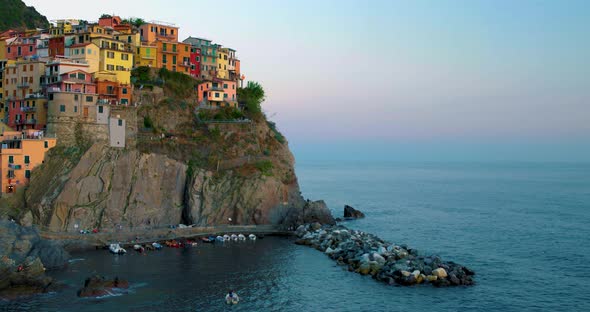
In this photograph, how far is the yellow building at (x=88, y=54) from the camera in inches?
3556

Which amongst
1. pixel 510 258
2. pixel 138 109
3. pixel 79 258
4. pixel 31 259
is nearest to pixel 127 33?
pixel 138 109

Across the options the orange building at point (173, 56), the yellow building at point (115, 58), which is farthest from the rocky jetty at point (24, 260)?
the orange building at point (173, 56)

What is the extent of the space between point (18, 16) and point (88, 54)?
57753mm

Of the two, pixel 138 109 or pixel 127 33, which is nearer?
pixel 138 109

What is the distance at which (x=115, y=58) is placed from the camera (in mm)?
92812

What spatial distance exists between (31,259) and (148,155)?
29.9 metres

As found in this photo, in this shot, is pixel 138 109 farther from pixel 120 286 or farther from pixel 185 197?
pixel 120 286

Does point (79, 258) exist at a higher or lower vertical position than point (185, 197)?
lower

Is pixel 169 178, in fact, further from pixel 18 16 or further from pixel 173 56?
pixel 18 16

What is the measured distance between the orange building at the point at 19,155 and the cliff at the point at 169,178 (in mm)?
1351

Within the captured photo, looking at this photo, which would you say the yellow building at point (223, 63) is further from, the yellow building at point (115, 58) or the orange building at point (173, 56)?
the yellow building at point (115, 58)

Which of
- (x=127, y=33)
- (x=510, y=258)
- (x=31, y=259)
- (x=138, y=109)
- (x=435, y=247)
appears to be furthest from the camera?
(x=127, y=33)

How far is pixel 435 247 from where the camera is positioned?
75875mm

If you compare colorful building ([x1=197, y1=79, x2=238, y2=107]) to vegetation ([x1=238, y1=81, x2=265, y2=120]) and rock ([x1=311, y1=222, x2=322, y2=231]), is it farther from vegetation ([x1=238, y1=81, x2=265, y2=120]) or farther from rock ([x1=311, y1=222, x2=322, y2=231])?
rock ([x1=311, y1=222, x2=322, y2=231])
